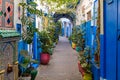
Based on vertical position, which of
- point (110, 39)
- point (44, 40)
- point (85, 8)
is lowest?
point (44, 40)

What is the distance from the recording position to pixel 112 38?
244 inches

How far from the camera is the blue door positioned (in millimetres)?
5715

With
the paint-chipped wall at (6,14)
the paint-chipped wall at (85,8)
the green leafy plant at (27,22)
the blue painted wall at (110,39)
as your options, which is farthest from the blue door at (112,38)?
the paint-chipped wall at (85,8)

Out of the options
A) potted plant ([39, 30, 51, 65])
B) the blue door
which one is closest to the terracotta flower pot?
potted plant ([39, 30, 51, 65])

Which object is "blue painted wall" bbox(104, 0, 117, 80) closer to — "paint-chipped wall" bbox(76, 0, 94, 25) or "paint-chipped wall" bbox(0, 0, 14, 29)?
"paint-chipped wall" bbox(0, 0, 14, 29)

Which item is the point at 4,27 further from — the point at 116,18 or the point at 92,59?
the point at 92,59

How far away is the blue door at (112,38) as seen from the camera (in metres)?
5.71

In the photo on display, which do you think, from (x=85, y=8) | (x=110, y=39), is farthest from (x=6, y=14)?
(x=85, y=8)

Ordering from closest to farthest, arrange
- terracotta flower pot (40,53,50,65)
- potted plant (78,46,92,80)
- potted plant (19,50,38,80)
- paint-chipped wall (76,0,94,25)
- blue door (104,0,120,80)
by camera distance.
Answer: blue door (104,0,120,80)
potted plant (19,50,38,80)
potted plant (78,46,92,80)
terracotta flower pot (40,53,50,65)
paint-chipped wall (76,0,94,25)

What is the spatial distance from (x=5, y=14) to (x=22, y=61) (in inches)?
66.5

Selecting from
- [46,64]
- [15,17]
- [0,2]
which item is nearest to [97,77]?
[15,17]

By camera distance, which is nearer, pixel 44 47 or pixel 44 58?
pixel 44 58

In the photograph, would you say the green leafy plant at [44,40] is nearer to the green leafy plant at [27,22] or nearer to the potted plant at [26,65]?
the green leafy plant at [27,22]

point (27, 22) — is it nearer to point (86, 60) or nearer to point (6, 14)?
point (6, 14)
